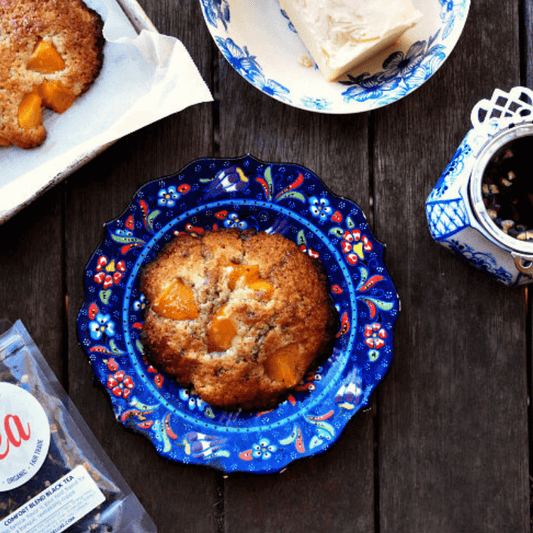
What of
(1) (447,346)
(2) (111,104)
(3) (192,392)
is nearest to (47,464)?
(3) (192,392)

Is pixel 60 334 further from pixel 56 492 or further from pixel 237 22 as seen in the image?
pixel 237 22

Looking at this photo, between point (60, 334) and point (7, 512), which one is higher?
point (60, 334)

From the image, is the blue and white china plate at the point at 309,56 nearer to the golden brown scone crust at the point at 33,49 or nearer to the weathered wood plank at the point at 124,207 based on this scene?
the weathered wood plank at the point at 124,207

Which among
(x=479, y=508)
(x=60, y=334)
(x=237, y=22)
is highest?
(x=237, y=22)

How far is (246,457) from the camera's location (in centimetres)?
117

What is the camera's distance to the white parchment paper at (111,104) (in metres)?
1.16

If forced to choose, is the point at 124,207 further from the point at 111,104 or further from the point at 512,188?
the point at 512,188

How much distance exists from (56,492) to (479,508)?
87cm

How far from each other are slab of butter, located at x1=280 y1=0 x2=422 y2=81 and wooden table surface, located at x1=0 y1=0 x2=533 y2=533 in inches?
6.3

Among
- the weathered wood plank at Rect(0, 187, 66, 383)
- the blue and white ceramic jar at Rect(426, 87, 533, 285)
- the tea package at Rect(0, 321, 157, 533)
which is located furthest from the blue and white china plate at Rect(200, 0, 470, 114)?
the tea package at Rect(0, 321, 157, 533)

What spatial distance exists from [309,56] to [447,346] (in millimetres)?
656

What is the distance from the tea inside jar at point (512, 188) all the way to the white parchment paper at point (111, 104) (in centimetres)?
54

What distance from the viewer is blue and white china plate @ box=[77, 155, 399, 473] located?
3.83ft

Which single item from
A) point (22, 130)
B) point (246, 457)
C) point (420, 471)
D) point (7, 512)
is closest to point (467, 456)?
point (420, 471)
